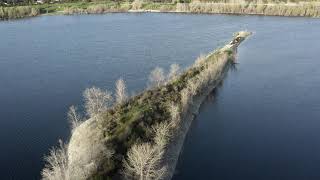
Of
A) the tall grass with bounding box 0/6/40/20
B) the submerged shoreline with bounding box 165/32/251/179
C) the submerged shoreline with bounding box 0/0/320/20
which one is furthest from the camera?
the tall grass with bounding box 0/6/40/20

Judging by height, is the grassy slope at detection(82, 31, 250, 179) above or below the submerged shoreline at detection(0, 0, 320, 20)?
below

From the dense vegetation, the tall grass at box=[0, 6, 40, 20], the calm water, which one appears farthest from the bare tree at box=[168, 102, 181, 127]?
the tall grass at box=[0, 6, 40, 20]

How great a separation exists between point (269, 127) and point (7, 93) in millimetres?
29945

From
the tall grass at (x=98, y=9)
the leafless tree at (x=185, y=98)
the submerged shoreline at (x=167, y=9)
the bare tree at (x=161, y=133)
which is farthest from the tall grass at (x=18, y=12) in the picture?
the bare tree at (x=161, y=133)

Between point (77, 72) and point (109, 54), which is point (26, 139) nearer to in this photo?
point (77, 72)

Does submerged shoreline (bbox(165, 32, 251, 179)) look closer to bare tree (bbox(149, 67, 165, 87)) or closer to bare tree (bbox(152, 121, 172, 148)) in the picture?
bare tree (bbox(152, 121, 172, 148))

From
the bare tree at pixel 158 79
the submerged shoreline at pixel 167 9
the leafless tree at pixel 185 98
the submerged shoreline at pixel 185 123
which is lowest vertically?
the submerged shoreline at pixel 185 123

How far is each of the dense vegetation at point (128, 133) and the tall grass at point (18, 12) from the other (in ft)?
216

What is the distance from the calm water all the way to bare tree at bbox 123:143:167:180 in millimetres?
3851

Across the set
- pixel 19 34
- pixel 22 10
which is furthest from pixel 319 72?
pixel 22 10

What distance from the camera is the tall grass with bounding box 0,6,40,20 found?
103062 mm

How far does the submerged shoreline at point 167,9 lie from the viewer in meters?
103

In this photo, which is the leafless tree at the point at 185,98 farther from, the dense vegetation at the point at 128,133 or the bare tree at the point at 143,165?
the bare tree at the point at 143,165

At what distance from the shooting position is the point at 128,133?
35188 millimetres
